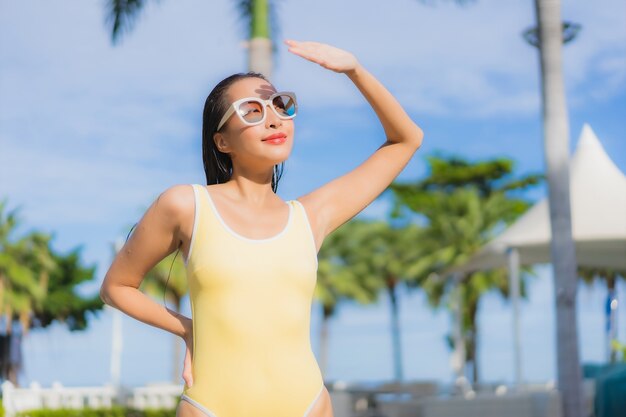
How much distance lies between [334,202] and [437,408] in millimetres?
8956

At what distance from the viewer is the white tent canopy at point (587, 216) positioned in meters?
12.7


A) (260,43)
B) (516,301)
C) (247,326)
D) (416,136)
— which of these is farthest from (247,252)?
(516,301)

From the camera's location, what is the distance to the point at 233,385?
2.24m

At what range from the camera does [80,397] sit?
63.1 ft

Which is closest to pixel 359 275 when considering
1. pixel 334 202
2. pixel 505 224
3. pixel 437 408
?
pixel 505 224

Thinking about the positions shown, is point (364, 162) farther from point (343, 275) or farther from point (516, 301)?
point (343, 275)

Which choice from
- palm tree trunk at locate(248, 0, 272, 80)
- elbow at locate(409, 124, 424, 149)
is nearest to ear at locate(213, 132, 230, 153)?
elbow at locate(409, 124, 424, 149)

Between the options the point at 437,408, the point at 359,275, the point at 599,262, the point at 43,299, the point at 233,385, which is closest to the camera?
the point at 233,385

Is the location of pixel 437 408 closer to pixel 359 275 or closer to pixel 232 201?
pixel 232 201

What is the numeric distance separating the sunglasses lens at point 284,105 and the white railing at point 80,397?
16.1 m

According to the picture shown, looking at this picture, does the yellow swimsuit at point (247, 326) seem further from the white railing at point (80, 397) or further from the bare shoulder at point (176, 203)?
the white railing at point (80, 397)

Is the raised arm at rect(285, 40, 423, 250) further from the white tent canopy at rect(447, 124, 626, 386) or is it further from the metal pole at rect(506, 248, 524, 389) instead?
the metal pole at rect(506, 248, 524, 389)

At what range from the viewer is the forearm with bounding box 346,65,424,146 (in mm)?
2541

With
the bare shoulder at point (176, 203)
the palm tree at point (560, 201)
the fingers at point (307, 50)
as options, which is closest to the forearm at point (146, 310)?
the bare shoulder at point (176, 203)
